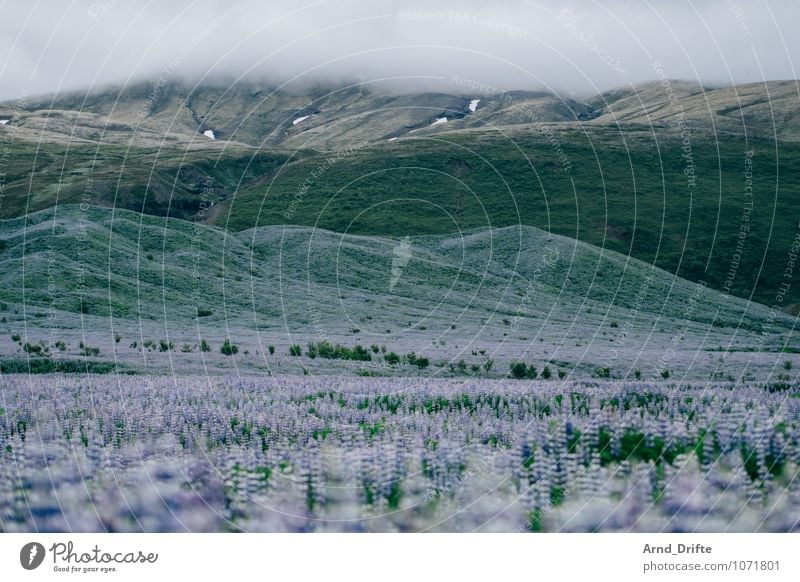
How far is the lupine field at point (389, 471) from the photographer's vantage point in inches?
308

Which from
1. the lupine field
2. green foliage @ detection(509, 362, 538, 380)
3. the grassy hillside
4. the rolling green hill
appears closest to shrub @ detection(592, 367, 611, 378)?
green foliage @ detection(509, 362, 538, 380)

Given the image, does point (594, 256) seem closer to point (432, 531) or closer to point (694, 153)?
point (432, 531)

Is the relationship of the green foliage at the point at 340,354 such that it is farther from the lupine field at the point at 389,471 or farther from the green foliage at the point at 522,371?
the lupine field at the point at 389,471

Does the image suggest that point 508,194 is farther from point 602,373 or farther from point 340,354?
point 602,373

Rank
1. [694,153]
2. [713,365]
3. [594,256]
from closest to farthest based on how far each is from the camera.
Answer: [713,365] → [594,256] → [694,153]

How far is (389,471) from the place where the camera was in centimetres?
834

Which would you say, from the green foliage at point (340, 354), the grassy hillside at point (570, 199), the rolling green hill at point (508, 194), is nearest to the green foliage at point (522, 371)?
the green foliage at point (340, 354)

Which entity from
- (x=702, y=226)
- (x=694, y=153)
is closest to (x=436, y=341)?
(x=702, y=226)

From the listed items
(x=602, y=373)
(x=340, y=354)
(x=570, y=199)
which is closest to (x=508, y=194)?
(x=570, y=199)

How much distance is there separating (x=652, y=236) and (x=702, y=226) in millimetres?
12297

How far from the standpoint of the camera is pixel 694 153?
631ft

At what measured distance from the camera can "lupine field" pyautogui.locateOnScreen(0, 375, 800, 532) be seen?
7.82 m

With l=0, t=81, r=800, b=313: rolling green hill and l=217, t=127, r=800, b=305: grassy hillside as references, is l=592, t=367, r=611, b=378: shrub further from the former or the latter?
l=217, t=127, r=800, b=305: grassy hillside

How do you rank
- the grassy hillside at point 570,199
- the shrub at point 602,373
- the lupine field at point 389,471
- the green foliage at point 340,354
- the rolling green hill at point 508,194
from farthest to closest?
the grassy hillside at point 570,199
the rolling green hill at point 508,194
the green foliage at point 340,354
the shrub at point 602,373
the lupine field at point 389,471
